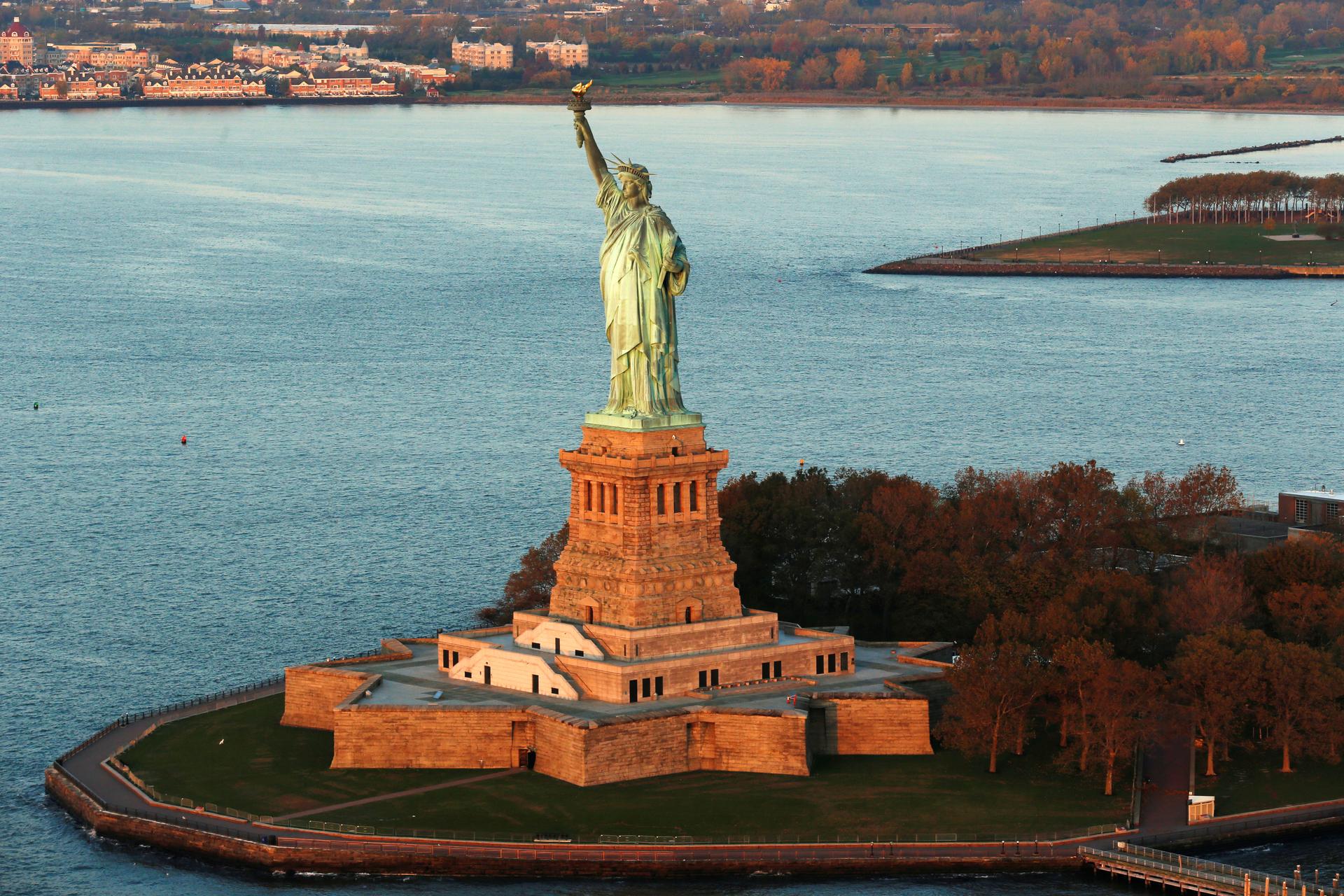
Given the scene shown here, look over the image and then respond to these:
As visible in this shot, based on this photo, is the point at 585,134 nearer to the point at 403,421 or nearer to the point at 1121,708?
the point at 1121,708

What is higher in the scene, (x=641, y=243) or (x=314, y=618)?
(x=641, y=243)

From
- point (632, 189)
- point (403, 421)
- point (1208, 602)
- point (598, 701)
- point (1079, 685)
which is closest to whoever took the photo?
point (1079, 685)

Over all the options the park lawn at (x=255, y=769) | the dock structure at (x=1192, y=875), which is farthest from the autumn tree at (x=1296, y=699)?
the park lawn at (x=255, y=769)

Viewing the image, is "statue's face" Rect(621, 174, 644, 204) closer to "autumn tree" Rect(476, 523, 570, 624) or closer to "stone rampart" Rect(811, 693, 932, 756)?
"stone rampart" Rect(811, 693, 932, 756)

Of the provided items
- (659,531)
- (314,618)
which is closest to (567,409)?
(314,618)

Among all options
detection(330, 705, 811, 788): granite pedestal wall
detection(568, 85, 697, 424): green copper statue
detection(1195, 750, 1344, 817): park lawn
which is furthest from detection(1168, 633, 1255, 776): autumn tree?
detection(568, 85, 697, 424): green copper statue

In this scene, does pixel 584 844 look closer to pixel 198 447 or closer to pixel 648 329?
pixel 648 329

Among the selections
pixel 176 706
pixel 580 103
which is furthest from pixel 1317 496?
pixel 176 706

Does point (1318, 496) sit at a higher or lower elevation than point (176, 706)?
higher
